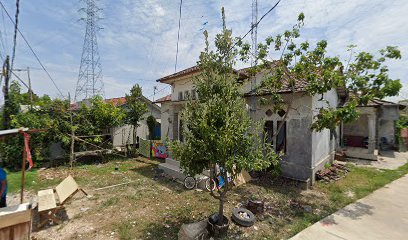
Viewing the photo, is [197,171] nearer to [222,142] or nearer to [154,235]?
[222,142]

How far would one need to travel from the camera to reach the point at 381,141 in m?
17.5

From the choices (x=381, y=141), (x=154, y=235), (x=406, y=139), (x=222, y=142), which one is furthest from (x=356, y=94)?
(x=406, y=139)

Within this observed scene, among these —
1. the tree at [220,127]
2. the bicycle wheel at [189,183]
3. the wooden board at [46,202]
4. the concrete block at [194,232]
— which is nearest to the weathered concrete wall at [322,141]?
the tree at [220,127]

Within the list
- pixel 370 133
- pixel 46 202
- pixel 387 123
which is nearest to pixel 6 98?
pixel 46 202

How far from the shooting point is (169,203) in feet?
24.8

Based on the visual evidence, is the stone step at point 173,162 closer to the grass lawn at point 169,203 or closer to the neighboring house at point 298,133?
the neighboring house at point 298,133

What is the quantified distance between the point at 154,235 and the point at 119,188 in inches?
172

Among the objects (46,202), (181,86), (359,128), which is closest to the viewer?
(46,202)

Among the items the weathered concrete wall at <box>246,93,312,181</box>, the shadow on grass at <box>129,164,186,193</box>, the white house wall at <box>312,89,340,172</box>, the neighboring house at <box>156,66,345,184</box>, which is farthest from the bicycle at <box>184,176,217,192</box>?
the white house wall at <box>312,89,340,172</box>

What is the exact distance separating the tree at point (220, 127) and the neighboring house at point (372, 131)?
41.4 ft

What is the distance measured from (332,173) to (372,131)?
21.8ft

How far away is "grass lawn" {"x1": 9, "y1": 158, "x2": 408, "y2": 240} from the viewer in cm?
574

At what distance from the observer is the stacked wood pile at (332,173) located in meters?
9.66

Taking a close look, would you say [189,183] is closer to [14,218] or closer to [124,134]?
[14,218]
